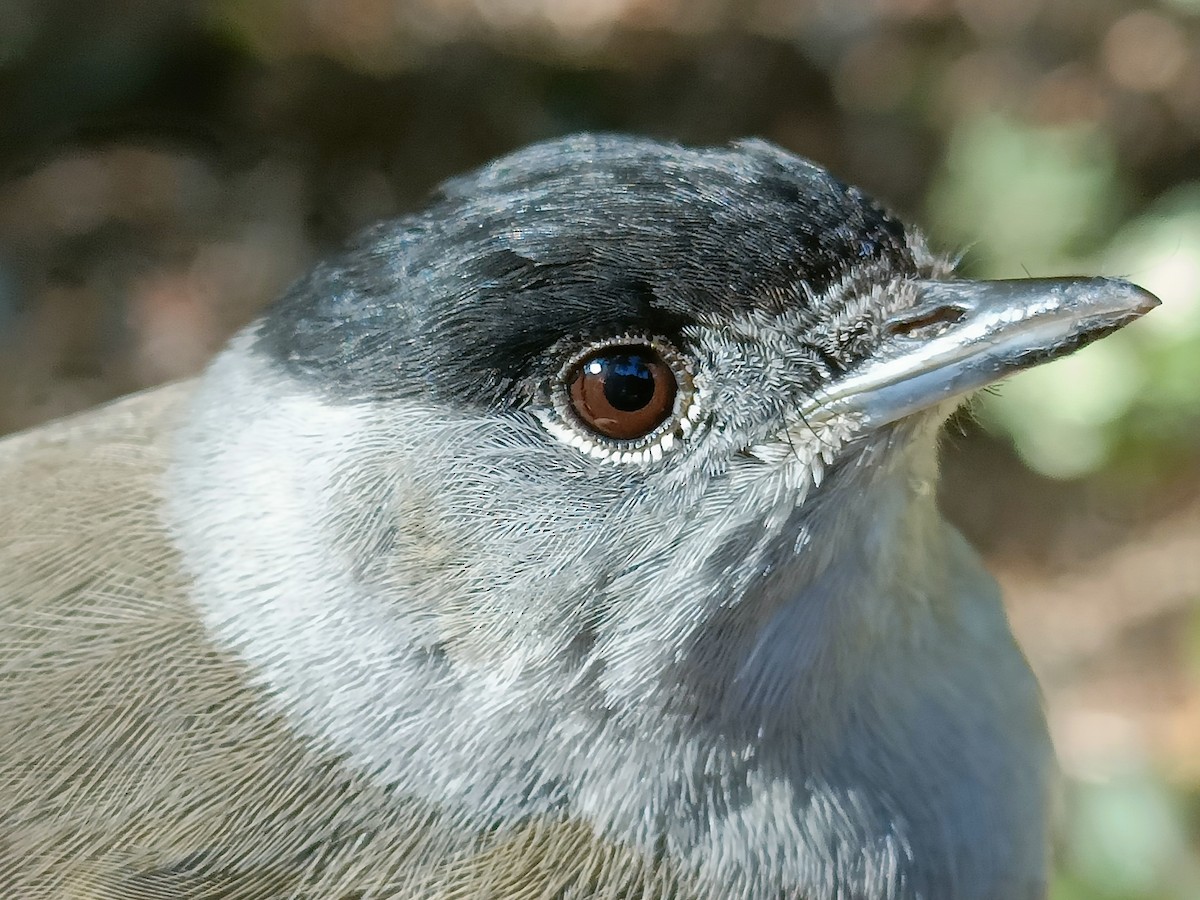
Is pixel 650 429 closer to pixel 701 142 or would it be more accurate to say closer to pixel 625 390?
pixel 625 390

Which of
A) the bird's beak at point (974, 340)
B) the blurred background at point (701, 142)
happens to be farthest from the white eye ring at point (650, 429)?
the blurred background at point (701, 142)

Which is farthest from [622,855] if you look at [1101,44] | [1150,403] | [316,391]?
[1101,44]

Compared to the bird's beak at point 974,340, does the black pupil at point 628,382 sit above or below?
above

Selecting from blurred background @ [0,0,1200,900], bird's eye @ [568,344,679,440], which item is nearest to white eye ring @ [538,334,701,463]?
bird's eye @ [568,344,679,440]

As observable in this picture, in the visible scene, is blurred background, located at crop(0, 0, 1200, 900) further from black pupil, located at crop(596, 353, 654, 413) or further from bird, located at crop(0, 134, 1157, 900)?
black pupil, located at crop(596, 353, 654, 413)

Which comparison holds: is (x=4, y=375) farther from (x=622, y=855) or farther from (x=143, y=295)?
(x=622, y=855)

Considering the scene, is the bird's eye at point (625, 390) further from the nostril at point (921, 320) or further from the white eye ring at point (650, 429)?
the nostril at point (921, 320)

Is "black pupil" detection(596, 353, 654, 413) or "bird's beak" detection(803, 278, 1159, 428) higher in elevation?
"black pupil" detection(596, 353, 654, 413)
